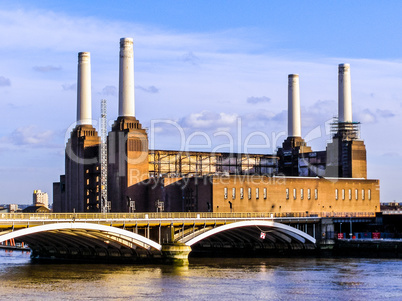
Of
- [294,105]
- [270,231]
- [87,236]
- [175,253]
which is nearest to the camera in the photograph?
[87,236]

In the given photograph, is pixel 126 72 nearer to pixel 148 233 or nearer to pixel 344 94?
pixel 148 233

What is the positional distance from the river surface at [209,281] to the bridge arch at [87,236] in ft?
7.60

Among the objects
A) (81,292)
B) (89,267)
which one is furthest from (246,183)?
(81,292)

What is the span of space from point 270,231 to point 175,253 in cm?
1669

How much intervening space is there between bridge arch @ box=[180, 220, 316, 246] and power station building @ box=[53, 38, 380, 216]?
A: 214 inches

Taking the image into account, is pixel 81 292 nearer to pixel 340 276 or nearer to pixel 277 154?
pixel 340 276

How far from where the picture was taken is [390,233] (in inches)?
4149

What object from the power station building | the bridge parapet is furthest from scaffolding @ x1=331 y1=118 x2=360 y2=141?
the bridge parapet

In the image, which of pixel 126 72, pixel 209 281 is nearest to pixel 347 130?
pixel 126 72

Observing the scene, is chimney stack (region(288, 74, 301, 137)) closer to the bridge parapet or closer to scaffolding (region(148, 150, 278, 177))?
scaffolding (region(148, 150, 278, 177))

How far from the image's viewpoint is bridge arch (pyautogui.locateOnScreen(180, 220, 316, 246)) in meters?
84.7

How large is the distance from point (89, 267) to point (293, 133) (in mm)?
64203

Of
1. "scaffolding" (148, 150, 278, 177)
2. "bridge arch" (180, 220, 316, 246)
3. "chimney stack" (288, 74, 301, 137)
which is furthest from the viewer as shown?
"chimney stack" (288, 74, 301, 137)

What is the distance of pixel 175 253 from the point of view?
3219 inches
